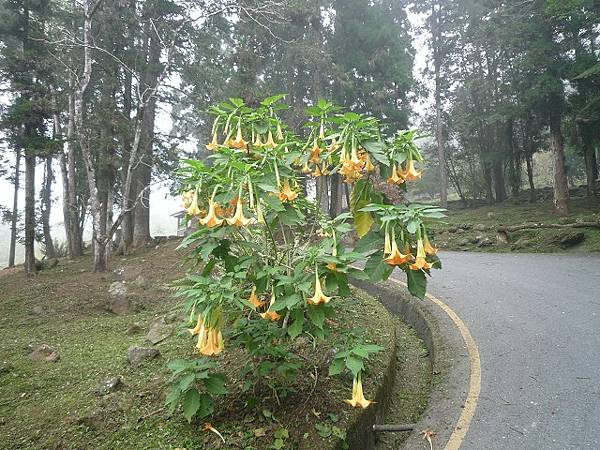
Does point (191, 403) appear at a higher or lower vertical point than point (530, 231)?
lower

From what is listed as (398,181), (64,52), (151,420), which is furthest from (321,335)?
(64,52)

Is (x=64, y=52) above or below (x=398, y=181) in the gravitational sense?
above

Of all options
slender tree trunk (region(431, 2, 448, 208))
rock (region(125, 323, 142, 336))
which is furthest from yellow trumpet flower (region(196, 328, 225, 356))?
slender tree trunk (region(431, 2, 448, 208))

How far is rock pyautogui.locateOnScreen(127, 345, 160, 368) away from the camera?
12.3ft

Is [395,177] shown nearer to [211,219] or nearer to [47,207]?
[211,219]

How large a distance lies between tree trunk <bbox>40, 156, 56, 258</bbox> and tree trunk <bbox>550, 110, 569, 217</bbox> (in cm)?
2138

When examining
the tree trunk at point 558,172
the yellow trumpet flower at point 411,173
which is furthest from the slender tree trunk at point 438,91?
the yellow trumpet flower at point 411,173

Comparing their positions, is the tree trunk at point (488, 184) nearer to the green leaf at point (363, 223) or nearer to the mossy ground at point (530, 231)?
the mossy ground at point (530, 231)

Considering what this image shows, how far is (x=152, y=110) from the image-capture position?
1508cm

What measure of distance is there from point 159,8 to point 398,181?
11.8m

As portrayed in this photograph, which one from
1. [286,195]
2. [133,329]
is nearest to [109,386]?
[133,329]

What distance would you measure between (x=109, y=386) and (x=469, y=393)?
3021 millimetres

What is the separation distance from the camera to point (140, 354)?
3779mm

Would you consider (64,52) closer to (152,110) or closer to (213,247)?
(152,110)
